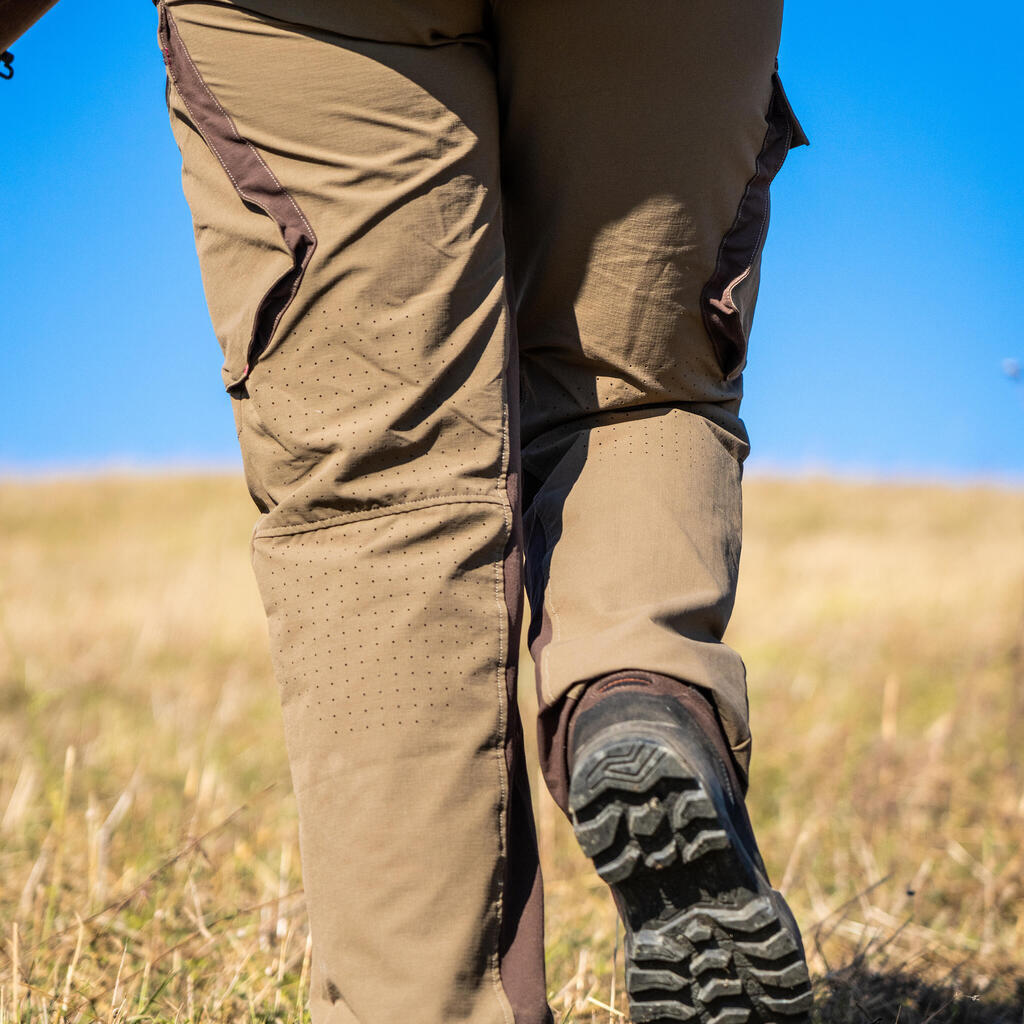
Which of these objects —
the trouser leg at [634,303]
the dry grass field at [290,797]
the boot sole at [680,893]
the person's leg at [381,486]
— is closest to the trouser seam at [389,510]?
the person's leg at [381,486]

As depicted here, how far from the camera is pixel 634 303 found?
122 cm

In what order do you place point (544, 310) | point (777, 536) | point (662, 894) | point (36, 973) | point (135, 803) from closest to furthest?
point (662, 894) < point (544, 310) < point (36, 973) < point (135, 803) < point (777, 536)

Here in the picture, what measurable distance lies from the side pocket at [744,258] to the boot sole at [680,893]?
510 millimetres

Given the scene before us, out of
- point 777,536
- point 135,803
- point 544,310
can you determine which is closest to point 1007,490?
point 777,536

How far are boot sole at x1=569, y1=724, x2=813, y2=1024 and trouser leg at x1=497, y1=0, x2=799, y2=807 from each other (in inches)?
5.6

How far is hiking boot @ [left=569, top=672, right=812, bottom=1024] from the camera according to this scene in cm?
97

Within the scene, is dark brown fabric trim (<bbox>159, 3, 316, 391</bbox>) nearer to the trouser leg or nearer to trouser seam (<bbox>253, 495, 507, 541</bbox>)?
trouser seam (<bbox>253, 495, 507, 541</bbox>)

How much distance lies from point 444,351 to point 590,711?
1.30 ft

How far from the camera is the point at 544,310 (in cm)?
128

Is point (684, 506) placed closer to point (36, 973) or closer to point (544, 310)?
point (544, 310)

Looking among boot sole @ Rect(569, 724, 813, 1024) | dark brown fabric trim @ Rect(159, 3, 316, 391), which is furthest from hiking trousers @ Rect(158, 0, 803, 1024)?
boot sole @ Rect(569, 724, 813, 1024)

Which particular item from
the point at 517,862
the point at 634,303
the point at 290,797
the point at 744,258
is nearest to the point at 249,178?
the point at 634,303

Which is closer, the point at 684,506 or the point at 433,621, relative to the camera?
the point at 433,621

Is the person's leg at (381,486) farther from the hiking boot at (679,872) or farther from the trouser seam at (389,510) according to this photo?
the hiking boot at (679,872)
